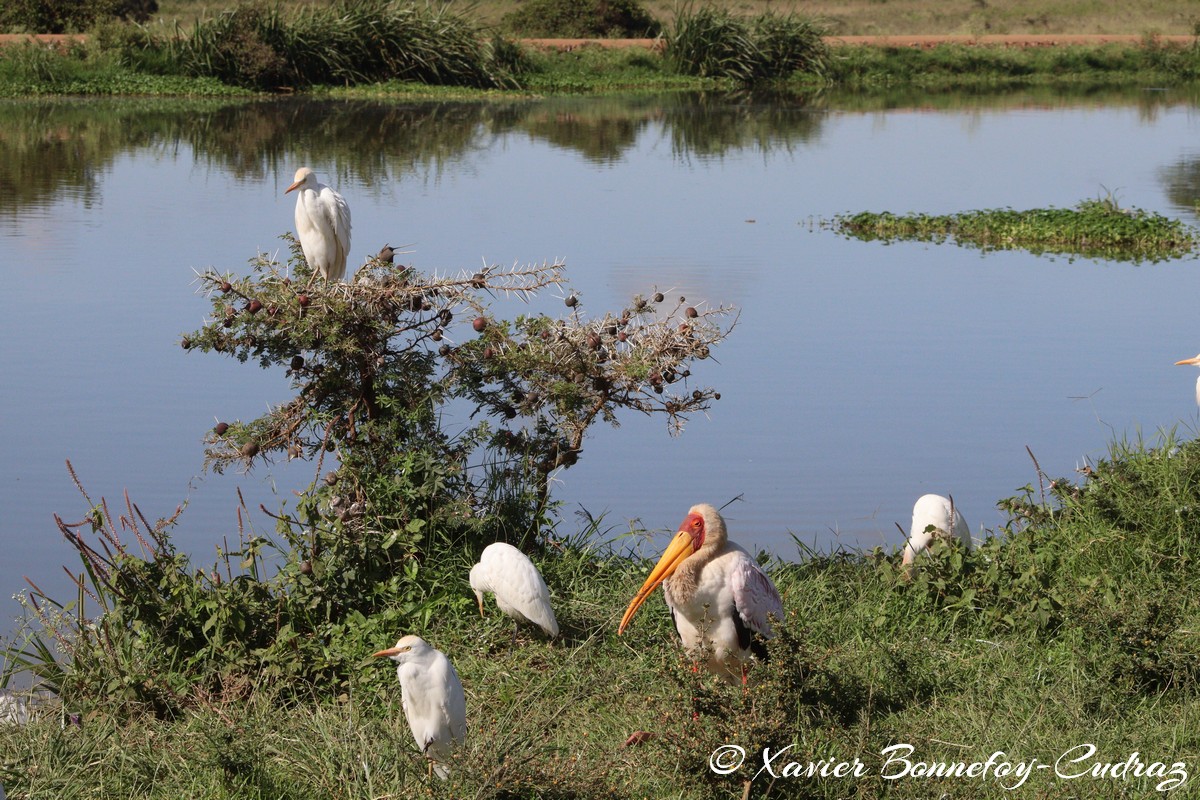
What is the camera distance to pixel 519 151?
23.5 m

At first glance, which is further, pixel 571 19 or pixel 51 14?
pixel 571 19

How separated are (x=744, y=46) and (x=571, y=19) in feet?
19.2

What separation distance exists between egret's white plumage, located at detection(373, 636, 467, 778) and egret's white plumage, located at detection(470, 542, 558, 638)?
0.76 meters

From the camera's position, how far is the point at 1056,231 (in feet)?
54.3

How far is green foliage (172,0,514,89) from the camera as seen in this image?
29609 mm

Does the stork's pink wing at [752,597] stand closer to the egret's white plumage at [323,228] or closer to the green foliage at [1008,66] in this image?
the egret's white plumage at [323,228]

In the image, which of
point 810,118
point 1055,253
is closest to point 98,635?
point 1055,253

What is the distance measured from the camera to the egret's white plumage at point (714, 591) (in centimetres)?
476

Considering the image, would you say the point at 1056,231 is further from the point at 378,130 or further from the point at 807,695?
the point at 378,130

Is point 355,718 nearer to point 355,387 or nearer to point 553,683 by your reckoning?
point 553,683

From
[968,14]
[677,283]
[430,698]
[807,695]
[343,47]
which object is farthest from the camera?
[968,14]

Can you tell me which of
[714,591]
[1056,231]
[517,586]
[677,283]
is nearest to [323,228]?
[517,586]

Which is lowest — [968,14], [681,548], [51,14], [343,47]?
[681,548]

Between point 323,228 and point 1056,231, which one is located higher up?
point 323,228
